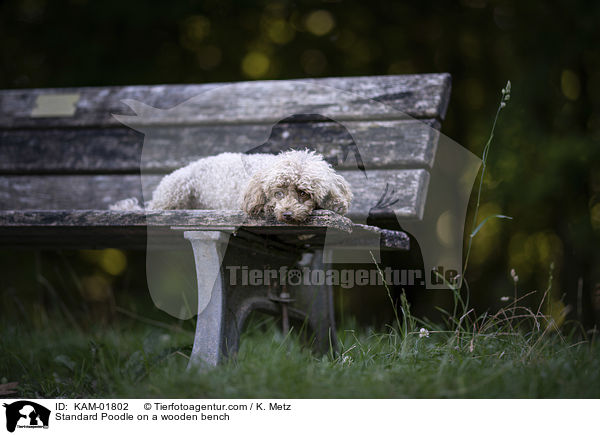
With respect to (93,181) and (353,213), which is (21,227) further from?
(353,213)

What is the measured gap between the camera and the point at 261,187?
6.84 feet

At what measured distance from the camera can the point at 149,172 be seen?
10.5 feet

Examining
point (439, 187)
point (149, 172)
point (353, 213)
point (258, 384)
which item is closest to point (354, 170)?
point (353, 213)

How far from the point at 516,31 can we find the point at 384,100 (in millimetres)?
2207

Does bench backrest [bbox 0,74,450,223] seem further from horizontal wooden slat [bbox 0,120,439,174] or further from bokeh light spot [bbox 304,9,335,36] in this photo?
bokeh light spot [bbox 304,9,335,36]
